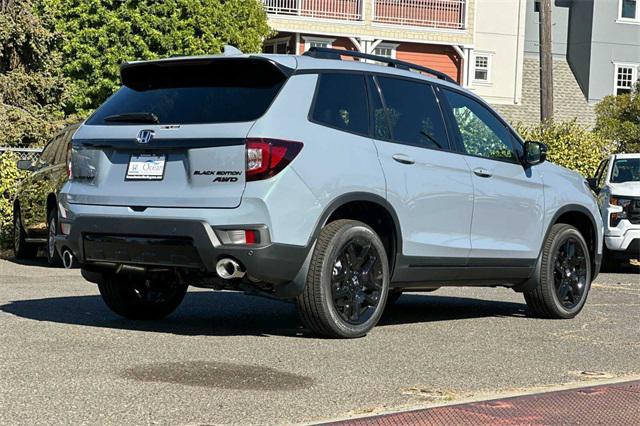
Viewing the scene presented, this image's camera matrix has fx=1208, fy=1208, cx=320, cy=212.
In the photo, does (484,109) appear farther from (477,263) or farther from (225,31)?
(225,31)

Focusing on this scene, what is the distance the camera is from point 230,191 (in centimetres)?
752

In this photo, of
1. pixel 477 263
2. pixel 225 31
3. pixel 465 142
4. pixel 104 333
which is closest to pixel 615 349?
pixel 477 263

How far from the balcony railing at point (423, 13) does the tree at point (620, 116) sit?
5511 mm

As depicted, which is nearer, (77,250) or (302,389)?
(302,389)

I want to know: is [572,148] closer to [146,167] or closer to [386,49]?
[146,167]

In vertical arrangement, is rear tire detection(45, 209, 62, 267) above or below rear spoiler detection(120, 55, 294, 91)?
below

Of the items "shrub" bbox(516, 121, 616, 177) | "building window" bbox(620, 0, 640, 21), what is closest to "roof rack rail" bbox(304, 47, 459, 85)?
"shrub" bbox(516, 121, 616, 177)

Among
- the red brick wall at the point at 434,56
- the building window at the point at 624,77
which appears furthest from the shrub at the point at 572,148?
the building window at the point at 624,77

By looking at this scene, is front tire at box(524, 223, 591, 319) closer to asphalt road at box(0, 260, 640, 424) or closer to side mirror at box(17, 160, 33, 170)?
asphalt road at box(0, 260, 640, 424)

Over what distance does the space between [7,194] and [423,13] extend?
83.2ft

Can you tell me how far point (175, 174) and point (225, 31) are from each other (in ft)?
80.7

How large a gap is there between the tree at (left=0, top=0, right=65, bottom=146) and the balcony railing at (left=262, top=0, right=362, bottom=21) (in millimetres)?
11466

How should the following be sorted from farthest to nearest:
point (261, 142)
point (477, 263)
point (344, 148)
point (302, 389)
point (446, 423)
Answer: point (477, 263) → point (344, 148) → point (261, 142) → point (302, 389) → point (446, 423)

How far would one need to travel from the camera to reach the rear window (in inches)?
308
